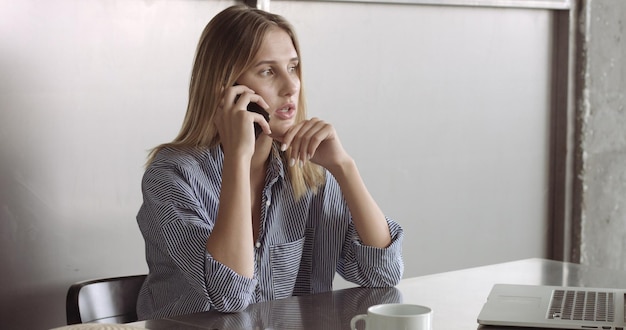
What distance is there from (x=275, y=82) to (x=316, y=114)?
89 cm

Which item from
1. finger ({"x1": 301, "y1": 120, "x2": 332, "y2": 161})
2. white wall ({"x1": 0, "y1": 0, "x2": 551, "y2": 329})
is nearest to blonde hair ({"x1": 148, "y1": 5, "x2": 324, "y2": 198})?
finger ({"x1": 301, "y1": 120, "x2": 332, "y2": 161})

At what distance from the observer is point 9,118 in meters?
2.24

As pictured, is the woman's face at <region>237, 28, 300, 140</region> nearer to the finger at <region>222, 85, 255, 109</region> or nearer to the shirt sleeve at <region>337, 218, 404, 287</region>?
the finger at <region>222, 85, 255, 109</region>

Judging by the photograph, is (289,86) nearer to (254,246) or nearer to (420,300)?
(254,246)

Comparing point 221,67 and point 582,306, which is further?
point 221,67

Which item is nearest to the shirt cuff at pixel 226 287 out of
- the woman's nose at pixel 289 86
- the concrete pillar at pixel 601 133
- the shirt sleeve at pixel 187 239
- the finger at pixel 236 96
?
the shirt sleeve at pixel 187 239

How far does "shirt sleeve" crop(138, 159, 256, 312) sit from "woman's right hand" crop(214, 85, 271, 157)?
0.12 m

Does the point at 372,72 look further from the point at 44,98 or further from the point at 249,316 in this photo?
the point at 249,316

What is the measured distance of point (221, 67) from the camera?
1961 millimetres

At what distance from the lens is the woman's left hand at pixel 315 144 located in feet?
6.15

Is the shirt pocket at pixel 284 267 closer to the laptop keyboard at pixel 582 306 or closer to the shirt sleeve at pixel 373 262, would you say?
the shirt sleeve at pixel 373 262

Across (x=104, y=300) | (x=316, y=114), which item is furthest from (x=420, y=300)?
(x=316, y=114)

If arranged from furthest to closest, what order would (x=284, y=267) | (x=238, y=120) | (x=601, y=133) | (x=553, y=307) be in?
(x=601, y=133), (x=284, y=267), (x=238, y=120), (x=553, y=307)

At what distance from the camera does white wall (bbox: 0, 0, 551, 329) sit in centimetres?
229
